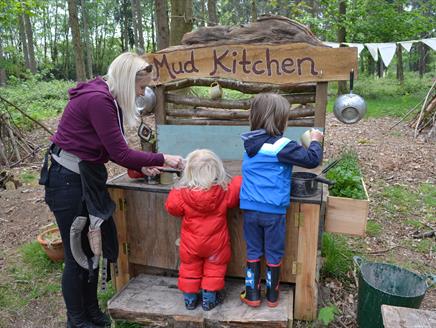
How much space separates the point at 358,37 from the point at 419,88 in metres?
3.23

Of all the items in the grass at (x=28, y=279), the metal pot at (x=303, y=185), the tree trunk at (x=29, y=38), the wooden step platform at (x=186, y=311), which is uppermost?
the tree trunk at (x=29, y=38)

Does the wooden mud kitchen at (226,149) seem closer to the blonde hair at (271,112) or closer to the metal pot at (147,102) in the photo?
the metal pot at (147,102)

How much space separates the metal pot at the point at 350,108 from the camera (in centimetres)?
314

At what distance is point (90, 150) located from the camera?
7.95 feet

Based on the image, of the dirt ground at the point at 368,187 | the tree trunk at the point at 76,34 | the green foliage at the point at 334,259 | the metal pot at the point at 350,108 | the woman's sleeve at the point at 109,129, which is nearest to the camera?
the woman's sleeve at the point at 109,129

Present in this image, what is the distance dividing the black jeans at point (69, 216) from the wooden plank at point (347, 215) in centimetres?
174

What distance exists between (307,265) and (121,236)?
1.46 metres

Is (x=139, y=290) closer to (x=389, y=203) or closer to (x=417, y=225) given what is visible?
(x=417, y=225)

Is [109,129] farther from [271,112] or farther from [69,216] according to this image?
[271,112]

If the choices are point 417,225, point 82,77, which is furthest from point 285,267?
point 82,77

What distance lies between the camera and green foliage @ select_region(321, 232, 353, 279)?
359cm

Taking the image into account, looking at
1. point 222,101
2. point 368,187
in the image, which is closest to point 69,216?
point 222,101

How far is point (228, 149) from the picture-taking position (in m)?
3.51

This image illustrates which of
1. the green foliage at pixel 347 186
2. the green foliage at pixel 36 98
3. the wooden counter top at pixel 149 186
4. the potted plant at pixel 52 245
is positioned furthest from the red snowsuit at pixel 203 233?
the green foliage at pixel 36 98
